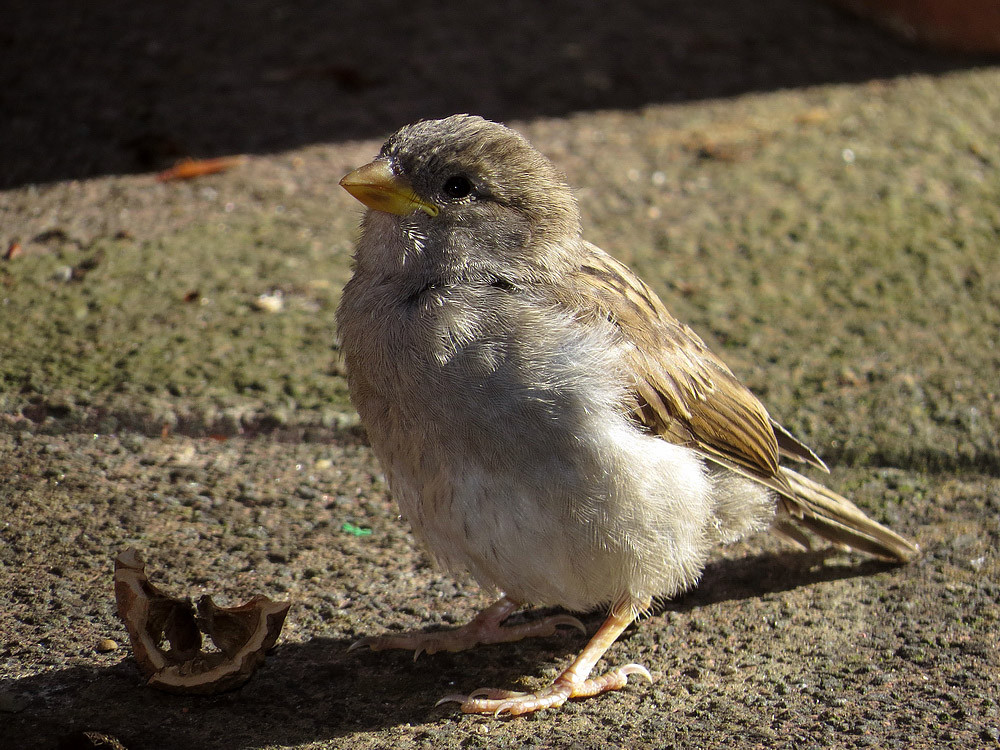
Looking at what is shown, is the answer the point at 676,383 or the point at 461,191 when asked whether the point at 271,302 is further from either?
the point at 676,383

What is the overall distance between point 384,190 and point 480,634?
4.57 feet

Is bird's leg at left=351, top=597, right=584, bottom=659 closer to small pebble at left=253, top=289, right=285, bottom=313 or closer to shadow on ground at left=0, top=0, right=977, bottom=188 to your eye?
small pebble at left=253, top=289, right=285, bottom=313

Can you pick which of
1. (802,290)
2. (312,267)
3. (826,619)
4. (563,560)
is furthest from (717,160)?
(563,560)

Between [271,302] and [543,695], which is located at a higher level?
[271,302]

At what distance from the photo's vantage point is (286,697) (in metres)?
3.15

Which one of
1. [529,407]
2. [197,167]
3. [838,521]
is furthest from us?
[197,167]

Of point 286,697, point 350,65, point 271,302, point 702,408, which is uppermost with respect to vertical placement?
point 350,65

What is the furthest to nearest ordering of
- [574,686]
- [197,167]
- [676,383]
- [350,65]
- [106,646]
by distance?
[350,65] < [197,167] < [676,383] < [574,686] < [106,646]

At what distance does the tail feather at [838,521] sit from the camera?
3717 millimetres

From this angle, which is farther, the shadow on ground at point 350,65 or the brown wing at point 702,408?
the shadow on ground at point 350,65

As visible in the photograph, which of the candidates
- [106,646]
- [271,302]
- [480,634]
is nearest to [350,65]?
[271,302]

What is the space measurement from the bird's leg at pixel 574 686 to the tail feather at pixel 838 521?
717mm

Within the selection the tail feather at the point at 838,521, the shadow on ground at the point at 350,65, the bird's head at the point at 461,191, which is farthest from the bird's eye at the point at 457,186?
the shadow on ground at the point at 350,65

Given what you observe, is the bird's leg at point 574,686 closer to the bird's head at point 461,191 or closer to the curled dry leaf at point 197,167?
the bird's head at point 461,191
